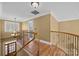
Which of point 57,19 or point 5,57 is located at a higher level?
point 57,19

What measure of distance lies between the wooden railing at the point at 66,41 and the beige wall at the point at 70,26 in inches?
1.7

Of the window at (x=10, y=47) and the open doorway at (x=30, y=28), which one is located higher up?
the open doorway at (x=30, y=28)

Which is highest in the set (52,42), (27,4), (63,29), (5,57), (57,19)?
(27,4)

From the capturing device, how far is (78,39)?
49.3 inches

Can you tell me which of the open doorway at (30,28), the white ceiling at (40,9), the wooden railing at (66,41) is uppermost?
the white ceiling at (40,9)

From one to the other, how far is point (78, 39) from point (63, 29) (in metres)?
0.20

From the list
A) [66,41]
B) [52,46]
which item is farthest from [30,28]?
[66,41]

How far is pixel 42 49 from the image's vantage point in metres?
1.30

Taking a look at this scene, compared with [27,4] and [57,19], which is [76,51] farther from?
[27,4]

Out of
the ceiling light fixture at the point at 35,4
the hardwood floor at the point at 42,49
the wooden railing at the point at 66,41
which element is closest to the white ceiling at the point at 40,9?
the ceiling light fixture at the point at 35,4

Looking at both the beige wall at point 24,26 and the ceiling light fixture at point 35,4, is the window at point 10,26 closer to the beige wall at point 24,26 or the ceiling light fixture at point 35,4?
the beige wall at point 24,26

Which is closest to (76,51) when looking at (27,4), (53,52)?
(53,52)

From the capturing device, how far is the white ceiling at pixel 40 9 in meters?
1.28

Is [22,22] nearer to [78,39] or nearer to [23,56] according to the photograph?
[23,56]
